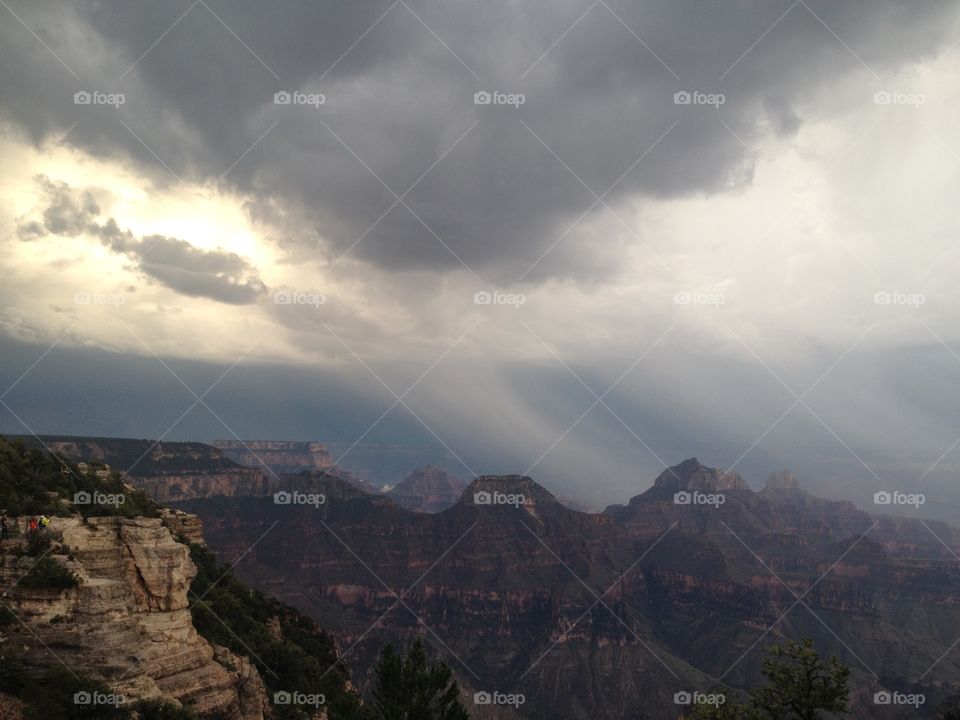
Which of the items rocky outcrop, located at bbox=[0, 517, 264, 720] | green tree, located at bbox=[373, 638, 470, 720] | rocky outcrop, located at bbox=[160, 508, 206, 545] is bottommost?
green tree, located at bbox=[373, 638, 470, 720]

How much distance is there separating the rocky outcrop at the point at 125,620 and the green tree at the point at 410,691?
10.4 m

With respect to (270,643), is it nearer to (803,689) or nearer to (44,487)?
(44,487)

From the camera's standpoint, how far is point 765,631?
19588 centimetres

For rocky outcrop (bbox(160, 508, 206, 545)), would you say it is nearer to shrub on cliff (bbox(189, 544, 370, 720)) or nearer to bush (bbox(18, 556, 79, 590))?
shrub on cliff (bbox(189, 544, 370, 720))

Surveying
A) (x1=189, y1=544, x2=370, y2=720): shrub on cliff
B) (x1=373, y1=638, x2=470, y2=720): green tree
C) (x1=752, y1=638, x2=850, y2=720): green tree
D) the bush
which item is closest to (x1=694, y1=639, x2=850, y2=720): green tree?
(x1=752, y1=638, x2=850, y2=720): green tree

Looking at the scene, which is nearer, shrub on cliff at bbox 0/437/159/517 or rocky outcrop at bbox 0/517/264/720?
rocky outcrop at bbox 0/517/264/720

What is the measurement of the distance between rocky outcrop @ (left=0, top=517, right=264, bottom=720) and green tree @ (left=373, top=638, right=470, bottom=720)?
10.4 meters

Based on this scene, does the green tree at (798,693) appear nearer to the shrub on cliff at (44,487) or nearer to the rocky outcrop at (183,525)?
the shrub on cliff at (44,487)

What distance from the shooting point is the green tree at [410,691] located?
4028 centimetres

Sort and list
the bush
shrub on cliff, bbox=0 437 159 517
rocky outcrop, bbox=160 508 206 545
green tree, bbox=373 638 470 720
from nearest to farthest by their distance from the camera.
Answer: the bush → shrub on cliff, bbox=0 437 159 517 → green tree, bbox=373 638 470 720 → rocky outcrop, bbox=160 508 206 545

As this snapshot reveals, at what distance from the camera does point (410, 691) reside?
40.6 meters

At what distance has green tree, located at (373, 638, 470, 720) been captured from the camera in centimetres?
4028

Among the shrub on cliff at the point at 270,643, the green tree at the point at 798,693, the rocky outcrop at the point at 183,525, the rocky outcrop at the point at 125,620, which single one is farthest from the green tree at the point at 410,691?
the rocky outcrop at the point at 183,525

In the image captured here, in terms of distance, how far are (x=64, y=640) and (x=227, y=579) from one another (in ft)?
123
